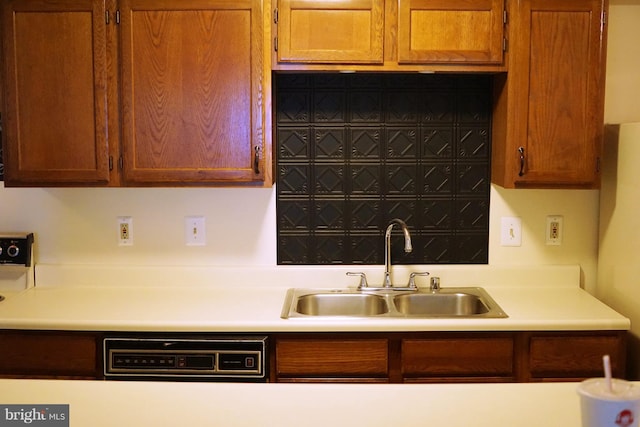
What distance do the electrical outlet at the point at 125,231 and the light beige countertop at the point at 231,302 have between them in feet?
0.41

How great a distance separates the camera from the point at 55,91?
103 inches

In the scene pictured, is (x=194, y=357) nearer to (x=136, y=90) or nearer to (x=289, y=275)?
(x=289, y=275)

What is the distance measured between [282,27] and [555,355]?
162 centimetres

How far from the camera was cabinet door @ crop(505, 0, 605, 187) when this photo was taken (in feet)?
8.52

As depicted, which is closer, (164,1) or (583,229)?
(164,1)

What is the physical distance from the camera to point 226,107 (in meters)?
2.62

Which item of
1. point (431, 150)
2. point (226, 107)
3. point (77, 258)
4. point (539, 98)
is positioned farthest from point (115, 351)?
point (539, 98)

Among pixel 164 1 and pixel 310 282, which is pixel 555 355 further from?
pixel 164 1

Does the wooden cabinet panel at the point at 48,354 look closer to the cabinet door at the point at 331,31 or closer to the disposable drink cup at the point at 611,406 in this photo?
the cabinet door at the point at 331,31

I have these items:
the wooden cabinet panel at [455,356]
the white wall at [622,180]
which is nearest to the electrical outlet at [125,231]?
the wooden cabinet panel at [455,356]

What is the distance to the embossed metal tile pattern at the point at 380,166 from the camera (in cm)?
294

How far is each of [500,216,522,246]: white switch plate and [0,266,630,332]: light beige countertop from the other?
153mm

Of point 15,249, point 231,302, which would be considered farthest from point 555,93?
point 15,249

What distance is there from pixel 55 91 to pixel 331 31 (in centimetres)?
110
